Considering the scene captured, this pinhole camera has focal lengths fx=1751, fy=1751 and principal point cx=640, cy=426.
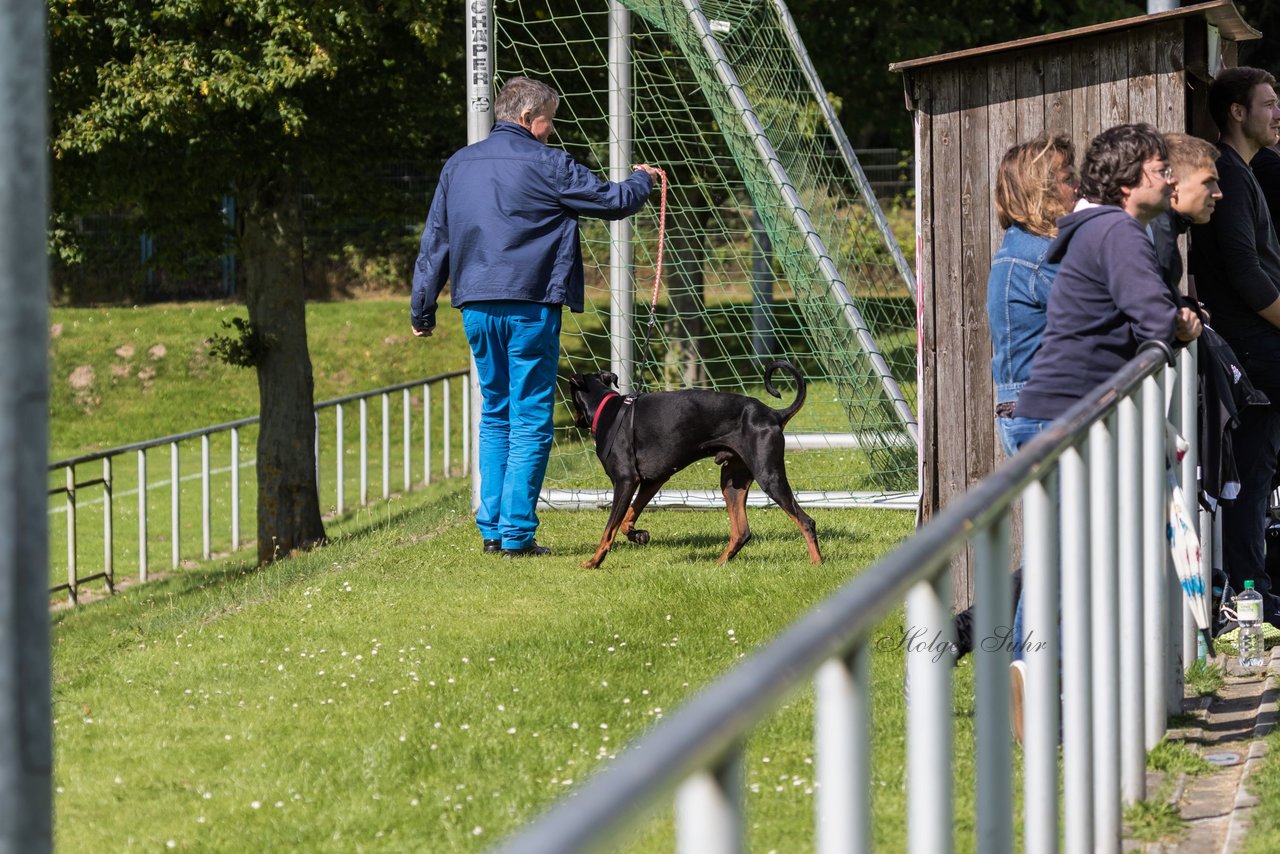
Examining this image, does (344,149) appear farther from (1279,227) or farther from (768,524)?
(1279,227)

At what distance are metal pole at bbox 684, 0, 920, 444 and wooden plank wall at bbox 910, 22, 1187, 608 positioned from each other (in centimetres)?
382

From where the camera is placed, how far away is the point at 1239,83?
21.2 feet

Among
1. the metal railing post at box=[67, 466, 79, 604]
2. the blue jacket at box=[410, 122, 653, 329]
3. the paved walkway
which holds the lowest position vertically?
the metal railing post at box=[67, 466, 79, 604]

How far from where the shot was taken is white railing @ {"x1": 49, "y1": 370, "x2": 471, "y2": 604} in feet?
51.3

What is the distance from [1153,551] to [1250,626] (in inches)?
63.1

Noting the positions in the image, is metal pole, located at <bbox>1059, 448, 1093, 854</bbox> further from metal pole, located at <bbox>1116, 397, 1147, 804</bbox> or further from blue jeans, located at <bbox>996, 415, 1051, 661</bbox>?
blue jeans, located at <bbox>996, 415, 1051, 661</bbox>

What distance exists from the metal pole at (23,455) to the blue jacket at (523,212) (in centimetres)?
657

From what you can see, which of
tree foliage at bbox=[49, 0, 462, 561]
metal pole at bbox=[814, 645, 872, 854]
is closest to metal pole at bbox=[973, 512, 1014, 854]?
metal pole at bbox=[814, 645, 872, 854]

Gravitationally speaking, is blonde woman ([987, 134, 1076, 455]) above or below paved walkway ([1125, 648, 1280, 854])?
above

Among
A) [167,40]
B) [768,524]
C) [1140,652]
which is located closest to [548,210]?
[768,524]

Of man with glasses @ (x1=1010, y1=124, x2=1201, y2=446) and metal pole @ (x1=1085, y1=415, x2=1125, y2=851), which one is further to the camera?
man with glasses @ (x1=1010, y1=124, x2=1201, y2=446)

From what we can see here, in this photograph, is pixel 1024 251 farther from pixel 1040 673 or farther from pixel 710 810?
pixel 710 810

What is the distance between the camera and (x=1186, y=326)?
498 centimetres

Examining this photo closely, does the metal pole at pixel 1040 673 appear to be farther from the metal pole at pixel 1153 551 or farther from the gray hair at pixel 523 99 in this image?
the gray hair at pixel 523 99
